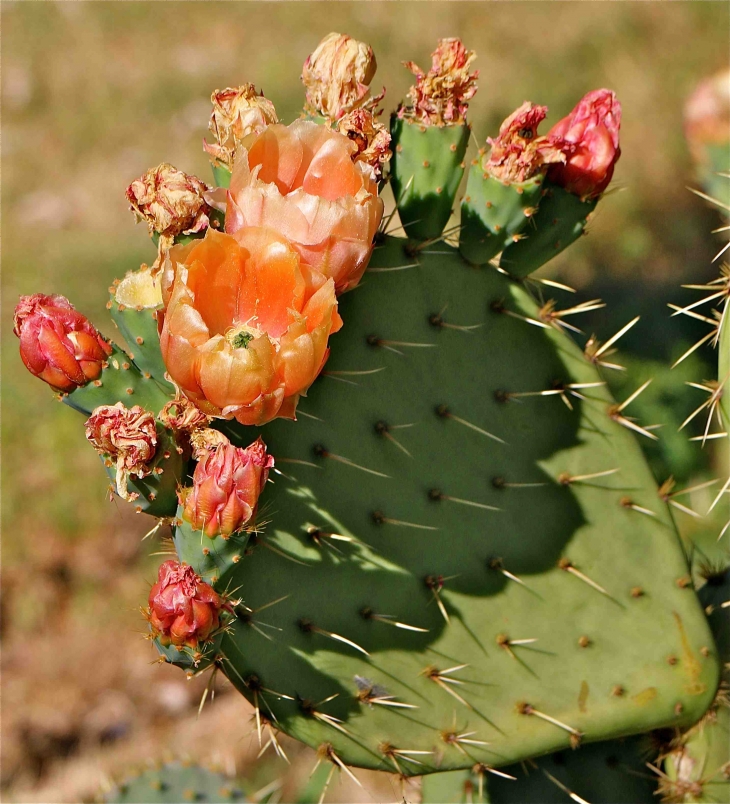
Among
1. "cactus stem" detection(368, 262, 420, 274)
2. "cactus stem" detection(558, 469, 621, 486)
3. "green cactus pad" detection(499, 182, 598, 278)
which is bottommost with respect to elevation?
"cactus stem" detection(558, 469, 621, 486)

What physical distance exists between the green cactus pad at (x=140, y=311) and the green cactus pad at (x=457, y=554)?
130mm

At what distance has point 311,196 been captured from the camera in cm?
79

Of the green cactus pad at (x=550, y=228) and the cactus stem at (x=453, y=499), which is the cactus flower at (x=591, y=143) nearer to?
the green cactus pad at (x=550, y=228)

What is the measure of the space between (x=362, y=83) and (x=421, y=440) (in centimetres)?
41

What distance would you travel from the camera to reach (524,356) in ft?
3.80

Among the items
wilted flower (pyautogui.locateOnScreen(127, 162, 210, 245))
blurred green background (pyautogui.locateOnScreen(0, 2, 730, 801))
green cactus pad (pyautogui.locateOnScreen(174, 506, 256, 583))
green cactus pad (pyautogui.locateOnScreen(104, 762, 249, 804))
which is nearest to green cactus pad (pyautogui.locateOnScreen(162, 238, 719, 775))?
green cactus pad (pyautogui.locateOnScreen(174, 506, 256, 583))

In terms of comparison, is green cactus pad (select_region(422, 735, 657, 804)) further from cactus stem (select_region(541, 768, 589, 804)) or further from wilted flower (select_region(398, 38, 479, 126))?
wilted flower (select_region(398, 38, 479, 126))

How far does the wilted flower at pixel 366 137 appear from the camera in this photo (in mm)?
868

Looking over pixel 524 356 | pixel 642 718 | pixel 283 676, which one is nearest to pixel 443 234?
pixel 524 356

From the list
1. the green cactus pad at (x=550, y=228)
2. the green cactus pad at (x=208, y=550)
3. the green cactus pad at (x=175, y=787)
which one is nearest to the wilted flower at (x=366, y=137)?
the green cactus pad at (x=550, y=228)

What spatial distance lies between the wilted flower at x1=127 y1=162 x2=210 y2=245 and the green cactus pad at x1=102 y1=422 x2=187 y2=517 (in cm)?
19

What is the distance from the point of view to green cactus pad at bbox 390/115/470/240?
3.27ft

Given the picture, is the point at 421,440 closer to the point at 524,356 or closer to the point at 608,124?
the point at 524,356

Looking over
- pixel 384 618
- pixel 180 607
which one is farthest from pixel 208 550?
pixel 384 618
